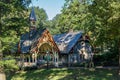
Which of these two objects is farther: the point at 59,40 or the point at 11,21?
the point at 59,40

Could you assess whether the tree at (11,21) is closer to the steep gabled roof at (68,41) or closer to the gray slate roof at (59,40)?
the gray slate roof at (59,40)

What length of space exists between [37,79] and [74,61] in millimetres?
25997

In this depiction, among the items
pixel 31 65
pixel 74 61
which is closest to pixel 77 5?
pixel 31 65

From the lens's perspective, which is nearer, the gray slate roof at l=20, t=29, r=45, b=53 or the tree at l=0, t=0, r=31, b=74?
the tree at l=0, t=0, r=31, b=74

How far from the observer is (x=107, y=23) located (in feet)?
102

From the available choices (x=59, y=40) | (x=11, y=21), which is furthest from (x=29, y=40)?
(x=11, y=21)

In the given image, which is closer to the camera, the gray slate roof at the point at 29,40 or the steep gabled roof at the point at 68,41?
the gray slate roof at the point at 29,40

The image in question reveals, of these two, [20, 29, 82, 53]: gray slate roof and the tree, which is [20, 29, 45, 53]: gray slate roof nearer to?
[20, 29, 82, 53]: gray slate roof

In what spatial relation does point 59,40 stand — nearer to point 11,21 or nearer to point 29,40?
point 29,40

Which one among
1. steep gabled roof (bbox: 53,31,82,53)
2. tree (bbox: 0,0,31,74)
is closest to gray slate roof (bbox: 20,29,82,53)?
steep gabled roof (bbox: 53,31,82,53)

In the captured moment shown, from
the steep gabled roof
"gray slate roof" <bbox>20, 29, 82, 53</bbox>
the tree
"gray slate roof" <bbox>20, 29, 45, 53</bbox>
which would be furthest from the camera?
the steep gabled roof

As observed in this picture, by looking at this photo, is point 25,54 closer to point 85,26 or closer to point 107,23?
point 85,26

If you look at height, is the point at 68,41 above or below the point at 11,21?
above

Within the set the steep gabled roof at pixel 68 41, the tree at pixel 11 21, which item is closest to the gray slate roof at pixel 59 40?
the steep gabled roof at pixel 68 41
